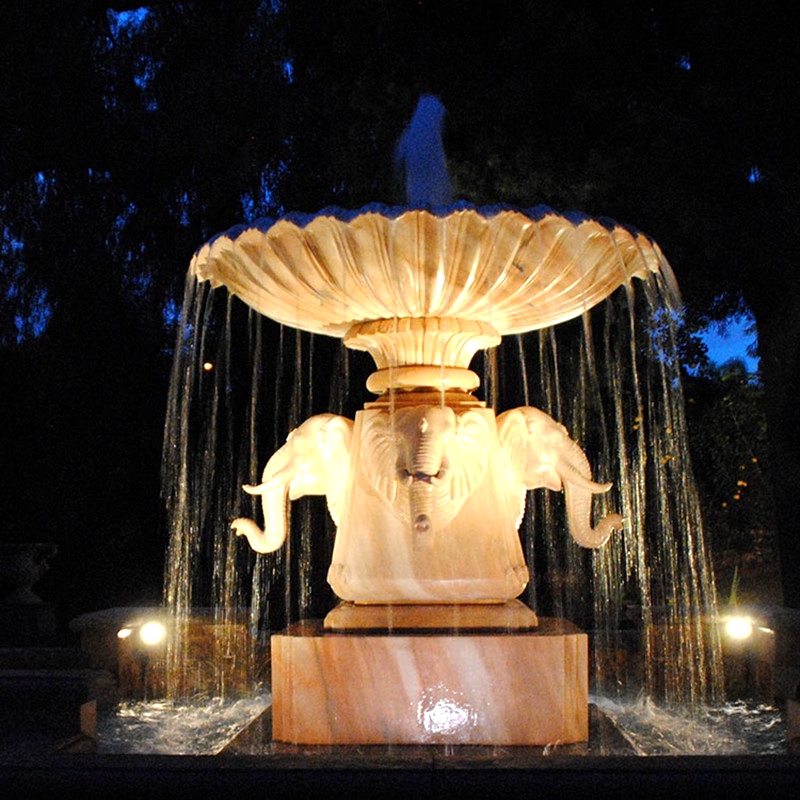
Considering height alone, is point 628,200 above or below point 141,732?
above

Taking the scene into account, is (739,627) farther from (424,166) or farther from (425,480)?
(424,166)

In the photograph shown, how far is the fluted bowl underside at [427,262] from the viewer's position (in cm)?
478

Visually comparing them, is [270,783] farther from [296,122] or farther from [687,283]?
[296,122]

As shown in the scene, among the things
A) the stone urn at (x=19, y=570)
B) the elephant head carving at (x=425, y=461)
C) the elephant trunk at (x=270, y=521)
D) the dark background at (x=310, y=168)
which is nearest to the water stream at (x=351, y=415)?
the dark background at (x=310, y=168)

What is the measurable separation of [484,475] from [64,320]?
9.38 metres

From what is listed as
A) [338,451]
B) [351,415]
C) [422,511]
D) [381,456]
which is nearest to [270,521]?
[338,451]

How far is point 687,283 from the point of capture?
10719 millimetres

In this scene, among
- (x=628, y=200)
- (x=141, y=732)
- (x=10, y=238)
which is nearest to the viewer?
(x=141, y=732)

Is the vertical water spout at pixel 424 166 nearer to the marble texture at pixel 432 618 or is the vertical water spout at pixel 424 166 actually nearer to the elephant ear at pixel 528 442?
the elephant ear at pixel 528 442

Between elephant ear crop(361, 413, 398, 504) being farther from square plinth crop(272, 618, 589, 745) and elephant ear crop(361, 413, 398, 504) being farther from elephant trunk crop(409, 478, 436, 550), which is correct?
square plinth crop(272, 618, 589, 745)

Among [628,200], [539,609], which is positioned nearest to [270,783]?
[628,200]

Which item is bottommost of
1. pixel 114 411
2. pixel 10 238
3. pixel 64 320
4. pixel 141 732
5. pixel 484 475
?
pixel 141 732

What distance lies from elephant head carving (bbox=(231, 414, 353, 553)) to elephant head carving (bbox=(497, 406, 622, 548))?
81cm

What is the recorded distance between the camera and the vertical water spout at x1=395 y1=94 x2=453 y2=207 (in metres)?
6.32
